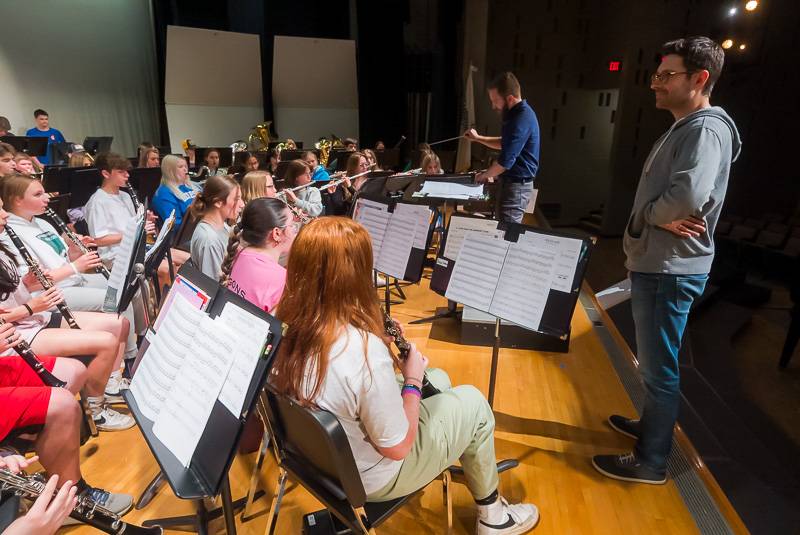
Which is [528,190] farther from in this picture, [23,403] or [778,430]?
[23,403]

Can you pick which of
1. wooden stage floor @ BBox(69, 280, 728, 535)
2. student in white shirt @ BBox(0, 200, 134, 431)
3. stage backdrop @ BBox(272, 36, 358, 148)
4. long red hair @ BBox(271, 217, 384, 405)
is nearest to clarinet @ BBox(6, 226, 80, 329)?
student in white shirt @ BBox(0, 200, 134, 431)

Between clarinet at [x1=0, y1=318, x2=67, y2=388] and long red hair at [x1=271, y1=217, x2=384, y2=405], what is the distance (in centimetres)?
124

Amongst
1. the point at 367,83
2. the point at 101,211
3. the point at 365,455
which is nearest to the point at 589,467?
the point at 365,455

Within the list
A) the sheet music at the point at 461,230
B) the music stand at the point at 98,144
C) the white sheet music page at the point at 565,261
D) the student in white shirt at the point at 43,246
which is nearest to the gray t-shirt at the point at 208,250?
the student in white shirt at the point at 43,246

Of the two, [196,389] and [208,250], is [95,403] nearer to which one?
[208,250]

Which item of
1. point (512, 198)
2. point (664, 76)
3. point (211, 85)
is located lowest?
point (512, 198)

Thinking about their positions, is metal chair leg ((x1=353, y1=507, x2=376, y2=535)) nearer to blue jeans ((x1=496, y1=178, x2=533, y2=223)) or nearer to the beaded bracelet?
the beaded bracelet

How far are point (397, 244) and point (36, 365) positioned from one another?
1.87m

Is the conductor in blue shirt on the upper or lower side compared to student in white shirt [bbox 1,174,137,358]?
upper

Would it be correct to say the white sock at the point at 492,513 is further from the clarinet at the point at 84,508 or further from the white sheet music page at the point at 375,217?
the white sheet music page at the point at 375,217

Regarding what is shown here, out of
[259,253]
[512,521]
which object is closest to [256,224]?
[259,253]

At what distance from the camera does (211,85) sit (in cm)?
1040

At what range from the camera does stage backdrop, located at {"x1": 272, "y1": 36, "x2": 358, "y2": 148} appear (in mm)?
10781

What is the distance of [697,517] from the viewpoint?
1.81 meters
